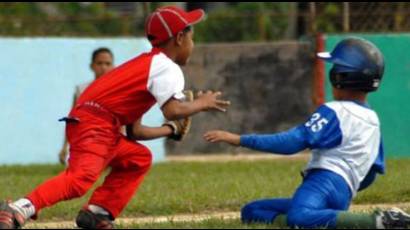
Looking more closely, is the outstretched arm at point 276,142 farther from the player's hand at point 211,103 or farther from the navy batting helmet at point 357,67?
the navy batting helmet at point 357,67

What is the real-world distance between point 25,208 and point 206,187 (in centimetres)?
449

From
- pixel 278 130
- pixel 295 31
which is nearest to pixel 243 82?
pixel 278 130

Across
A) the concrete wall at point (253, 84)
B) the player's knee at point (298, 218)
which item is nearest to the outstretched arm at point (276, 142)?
the player's knee at point (298, 218)

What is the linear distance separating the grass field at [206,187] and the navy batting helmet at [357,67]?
1.04 metres

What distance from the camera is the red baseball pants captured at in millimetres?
7191

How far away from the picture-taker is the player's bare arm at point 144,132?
7707mm

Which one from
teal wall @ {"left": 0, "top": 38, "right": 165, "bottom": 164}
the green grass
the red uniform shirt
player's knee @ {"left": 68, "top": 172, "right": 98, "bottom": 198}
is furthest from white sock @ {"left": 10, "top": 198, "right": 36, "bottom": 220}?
teal wall @ {"left": 0, "top": 38, "right": 165, "bottom": 164}

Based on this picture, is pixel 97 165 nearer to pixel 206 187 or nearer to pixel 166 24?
pixel 166 24

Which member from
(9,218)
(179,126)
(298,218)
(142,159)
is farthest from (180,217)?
(9,218)

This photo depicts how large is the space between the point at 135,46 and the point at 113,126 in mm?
8498

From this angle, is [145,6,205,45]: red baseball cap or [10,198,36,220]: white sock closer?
[10,198,36,220]: white sock

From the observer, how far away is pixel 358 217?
7.07m

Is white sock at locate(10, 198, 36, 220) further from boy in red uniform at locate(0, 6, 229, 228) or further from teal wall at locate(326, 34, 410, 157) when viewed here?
teal wall at locate(326, 34, 410, 157)

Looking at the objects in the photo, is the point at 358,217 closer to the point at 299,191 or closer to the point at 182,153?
the point at 299,191
